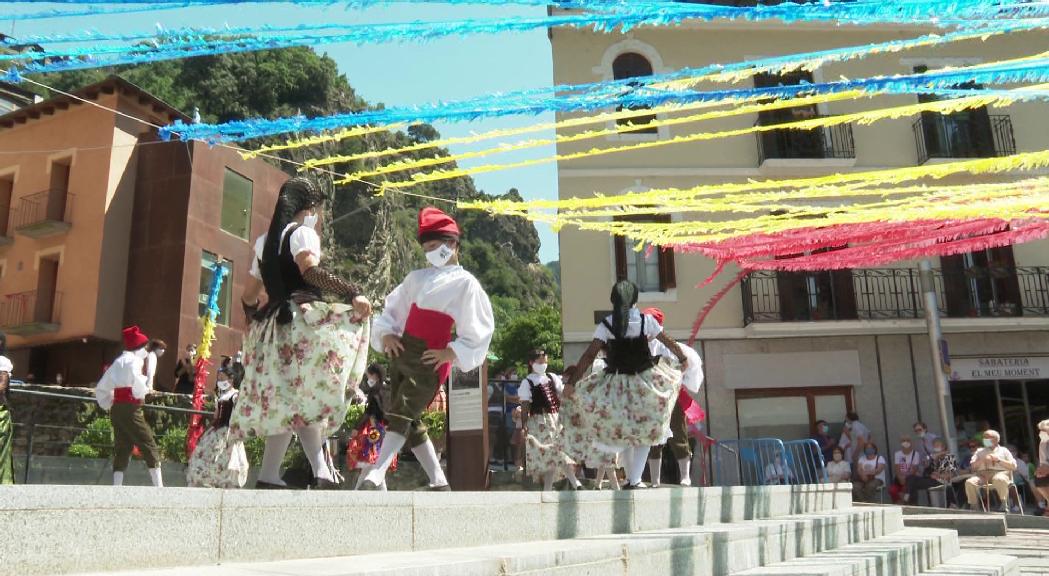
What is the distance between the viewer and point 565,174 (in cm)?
1828

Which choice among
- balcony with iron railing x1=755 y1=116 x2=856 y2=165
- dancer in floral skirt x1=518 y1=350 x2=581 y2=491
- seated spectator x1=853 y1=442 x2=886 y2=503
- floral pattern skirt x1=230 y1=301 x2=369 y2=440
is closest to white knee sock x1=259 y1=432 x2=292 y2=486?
floral pattern skirt x1=230 y1=301 x2=369 y2=440

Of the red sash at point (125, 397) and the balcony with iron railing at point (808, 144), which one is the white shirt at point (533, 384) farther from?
the balcony with iron railing at point (808, 144)

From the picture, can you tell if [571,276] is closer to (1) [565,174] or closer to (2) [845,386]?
(1) [565,174]

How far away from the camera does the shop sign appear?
58.2ft

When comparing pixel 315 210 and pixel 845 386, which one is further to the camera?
pixel 845 386

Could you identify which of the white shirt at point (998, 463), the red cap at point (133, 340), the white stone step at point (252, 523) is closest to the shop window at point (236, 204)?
the red cap at point (133, 340)

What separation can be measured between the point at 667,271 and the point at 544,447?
837 cm

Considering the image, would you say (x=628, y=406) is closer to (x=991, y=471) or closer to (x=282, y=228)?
(x=282, y=228)

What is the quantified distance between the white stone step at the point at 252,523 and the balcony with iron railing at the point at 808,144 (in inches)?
587

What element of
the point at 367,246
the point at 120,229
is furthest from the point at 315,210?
the point at 367,246

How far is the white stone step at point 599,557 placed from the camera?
293 centimetres

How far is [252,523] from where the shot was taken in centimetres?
316

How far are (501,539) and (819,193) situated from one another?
4087mm

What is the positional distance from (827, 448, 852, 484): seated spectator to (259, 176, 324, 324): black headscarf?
1196cm
